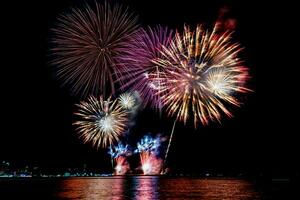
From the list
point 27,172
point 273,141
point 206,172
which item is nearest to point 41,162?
point 27,172

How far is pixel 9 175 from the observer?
173625mm

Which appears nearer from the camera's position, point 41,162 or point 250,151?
point 250,151

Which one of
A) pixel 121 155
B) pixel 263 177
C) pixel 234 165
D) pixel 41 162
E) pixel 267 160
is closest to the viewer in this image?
pixel 121 155

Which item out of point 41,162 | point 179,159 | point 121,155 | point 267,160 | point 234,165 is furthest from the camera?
point 41,162

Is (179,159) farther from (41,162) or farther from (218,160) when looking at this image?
(41,162)

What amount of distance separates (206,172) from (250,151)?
4504 centimetres

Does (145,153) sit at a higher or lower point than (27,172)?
lower

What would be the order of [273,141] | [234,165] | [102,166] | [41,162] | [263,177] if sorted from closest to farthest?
[273,141] < [263,177] < [234,165] < [41,162] < [102,166]

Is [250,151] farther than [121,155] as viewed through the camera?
Yes

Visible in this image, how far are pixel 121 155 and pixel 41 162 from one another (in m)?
93.4

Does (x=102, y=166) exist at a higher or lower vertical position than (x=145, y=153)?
higher

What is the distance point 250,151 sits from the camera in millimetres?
103312

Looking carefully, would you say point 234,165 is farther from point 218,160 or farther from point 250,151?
point 250,151

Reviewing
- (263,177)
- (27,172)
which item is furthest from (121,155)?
(27,172)
